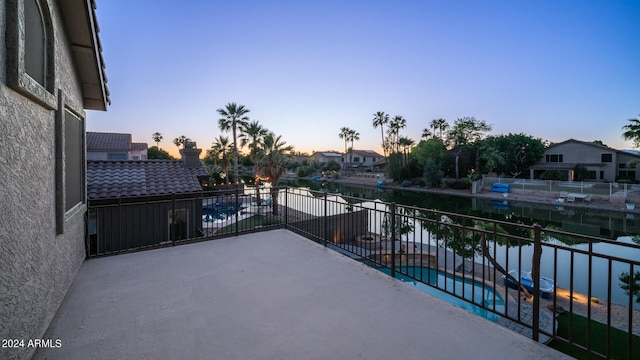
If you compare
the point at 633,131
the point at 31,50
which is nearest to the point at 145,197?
the point at 31,50

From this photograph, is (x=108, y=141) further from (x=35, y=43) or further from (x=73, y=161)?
(x=35, y=43)

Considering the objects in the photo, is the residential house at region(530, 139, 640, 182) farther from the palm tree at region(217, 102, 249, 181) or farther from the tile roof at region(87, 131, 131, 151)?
the tile roof at region(87, 131, 131, 151)

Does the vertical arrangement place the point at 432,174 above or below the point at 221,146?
below

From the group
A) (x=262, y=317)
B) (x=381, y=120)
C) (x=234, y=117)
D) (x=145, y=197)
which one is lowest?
(x=262, y=317)

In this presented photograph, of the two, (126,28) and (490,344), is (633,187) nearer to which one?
(490,344)

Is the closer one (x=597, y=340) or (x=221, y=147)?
(x=597, y=340)

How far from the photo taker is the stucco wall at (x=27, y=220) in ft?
5.37

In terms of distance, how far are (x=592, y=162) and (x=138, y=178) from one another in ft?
146

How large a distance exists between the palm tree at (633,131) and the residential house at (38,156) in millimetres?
38116

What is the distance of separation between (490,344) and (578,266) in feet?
46.1

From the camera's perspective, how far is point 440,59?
20594mm

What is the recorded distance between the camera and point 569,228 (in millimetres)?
18172

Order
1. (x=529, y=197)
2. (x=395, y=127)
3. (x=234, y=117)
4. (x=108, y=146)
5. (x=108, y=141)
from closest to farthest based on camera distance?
(x=234, y=117) → (x=529, y=197) → (x=108, y=146) → (x=108, y=141) → (x=395, y=127)

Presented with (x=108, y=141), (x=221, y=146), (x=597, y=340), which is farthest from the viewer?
(x=221, y=146)
